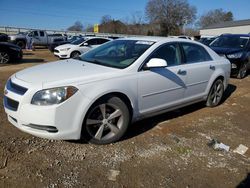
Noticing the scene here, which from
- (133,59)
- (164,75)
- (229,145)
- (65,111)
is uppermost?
(133,59)

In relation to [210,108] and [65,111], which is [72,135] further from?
[210,108]

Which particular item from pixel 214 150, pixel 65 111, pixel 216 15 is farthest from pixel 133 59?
pixel 216 15

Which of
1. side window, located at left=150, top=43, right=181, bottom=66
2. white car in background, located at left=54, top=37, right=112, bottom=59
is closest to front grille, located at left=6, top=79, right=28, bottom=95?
side window, located at left=150, top=43, right=181, bottom=66

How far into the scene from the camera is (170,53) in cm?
471

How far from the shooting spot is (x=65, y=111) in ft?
10.9

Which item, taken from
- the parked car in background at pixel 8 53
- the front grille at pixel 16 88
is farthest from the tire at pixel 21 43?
the front grille at pixel 16 88

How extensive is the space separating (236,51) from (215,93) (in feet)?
14.9

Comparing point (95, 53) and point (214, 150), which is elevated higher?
point (95, 53)

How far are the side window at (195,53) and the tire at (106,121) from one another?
6.17ft

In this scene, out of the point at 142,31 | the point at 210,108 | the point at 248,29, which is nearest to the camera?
the point at 210,108

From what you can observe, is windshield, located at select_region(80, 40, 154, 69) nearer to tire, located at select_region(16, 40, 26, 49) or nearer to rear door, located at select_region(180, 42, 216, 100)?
rear door, located at select_region(180, 42, 216, 100)

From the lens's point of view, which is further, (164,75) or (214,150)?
(164,75)

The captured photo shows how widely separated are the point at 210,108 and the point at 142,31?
2545 inches

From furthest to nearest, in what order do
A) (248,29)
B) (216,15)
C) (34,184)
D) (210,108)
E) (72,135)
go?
(216,15)
(248,29)
(210,108)
(72,135)
(34,184)
